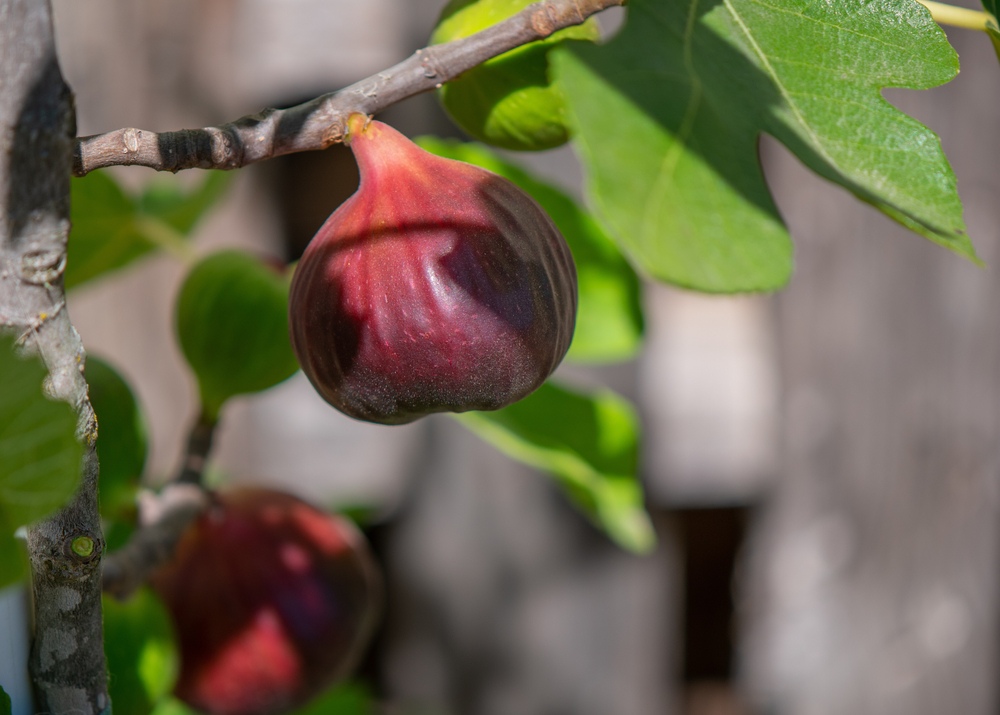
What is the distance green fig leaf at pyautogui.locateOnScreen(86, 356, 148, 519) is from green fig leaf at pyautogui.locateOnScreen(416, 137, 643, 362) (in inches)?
9.6

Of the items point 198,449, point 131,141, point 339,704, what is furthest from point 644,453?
point 131,141

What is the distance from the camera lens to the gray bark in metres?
0.20

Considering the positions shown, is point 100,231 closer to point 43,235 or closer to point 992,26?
point 43,235

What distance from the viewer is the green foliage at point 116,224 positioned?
507 millimetres

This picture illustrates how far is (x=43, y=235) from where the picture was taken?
0.21 m

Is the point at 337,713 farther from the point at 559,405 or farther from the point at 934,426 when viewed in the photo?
the point at 934,426

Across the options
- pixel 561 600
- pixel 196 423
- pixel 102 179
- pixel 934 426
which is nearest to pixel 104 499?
pixel 196 423

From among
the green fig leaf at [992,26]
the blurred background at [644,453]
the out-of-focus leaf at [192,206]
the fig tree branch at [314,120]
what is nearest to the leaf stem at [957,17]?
the green fig leaf at [992,26]

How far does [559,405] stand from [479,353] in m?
0.30

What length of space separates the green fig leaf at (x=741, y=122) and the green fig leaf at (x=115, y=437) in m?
0.30

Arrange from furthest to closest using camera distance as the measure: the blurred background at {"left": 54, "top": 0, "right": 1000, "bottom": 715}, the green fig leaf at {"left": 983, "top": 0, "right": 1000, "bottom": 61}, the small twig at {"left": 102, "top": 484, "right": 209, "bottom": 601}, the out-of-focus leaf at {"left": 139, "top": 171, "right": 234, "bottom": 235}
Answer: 1. the blurred background at {"left": 54, "top": 0, "right": 1000, "bottom": 715}
2. the out-of-focus leaf at {"left": 139, "top": 171, "right": 234, "bottom": 235}
3. the small twig at {"left": 102, "top": 484, "right": 209, "bottom": 601}
4. the green fig leaf at {"left": 983, "top": 0, "right": 1000, "bottom": 61}

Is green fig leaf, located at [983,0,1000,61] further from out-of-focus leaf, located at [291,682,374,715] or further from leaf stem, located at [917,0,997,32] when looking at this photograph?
out-of-focus leaf, located at [291,682,374,715]

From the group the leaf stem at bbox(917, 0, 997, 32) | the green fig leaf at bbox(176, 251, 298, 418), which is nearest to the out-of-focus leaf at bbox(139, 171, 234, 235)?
the green fig leaf at bbox(176, 251, 298, 418)

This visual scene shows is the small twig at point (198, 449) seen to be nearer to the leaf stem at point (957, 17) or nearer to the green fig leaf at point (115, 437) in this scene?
the green fig leaf at point (115, 437)
